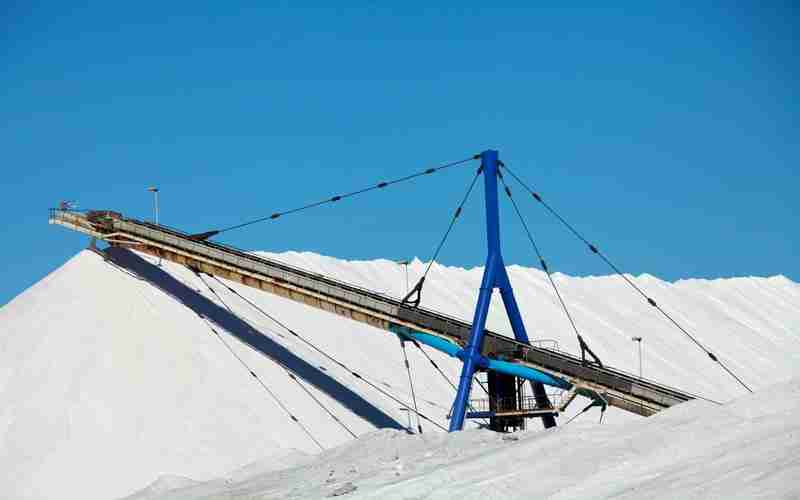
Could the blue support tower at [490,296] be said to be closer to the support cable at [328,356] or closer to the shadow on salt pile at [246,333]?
the support cable at [328,356]

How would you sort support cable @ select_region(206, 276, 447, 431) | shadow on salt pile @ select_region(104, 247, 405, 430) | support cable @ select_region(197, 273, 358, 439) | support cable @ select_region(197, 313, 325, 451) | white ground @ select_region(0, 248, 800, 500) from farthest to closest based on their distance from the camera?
support cable @ select_region(206, 276, 447, 431), shadow on salt pile @ select_region(104, 247, 405, 430), support cable @ select_region(197, 273, 358, 439), support cable @ select_region(197, 313, 325, 451), white ground @ select_region(0, 248, 800, 500)

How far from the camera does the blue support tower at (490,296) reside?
145 feet

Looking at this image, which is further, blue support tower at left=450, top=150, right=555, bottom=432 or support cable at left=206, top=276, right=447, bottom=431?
support cable at left=206, top=276, right=447, bottom=431

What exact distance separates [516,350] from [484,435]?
1255 centimetres

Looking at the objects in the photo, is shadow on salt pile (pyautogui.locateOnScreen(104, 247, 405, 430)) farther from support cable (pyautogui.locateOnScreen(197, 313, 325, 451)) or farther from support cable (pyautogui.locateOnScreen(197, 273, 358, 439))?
support cable (pyautogui.locateOnScreen(197, 313, 325, 451))

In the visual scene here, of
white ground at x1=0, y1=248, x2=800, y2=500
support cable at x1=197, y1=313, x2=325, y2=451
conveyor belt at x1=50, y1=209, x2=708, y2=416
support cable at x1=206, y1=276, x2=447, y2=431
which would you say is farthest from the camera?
support cable at x1=206, y1=276, x2=447, y2=431

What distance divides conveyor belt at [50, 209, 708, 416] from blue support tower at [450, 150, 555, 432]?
2.84ft

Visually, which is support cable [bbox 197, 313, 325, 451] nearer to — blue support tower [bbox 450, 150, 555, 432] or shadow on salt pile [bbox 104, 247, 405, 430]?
shadow on salt pile [bbox 104, 247, 405, 430]

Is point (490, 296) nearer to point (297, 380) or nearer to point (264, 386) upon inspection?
point (297, 380)

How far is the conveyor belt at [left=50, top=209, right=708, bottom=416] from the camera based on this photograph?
43.9m

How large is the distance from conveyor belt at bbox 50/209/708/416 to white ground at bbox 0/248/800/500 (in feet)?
5.58

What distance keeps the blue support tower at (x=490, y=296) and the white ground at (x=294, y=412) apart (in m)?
5.42

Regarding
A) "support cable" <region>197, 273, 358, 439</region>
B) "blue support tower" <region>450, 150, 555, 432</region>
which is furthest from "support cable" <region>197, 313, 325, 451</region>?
"blue support tower" <region>450, 150, 555, 432</region>

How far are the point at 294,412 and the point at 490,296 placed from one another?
8267 millimetres
